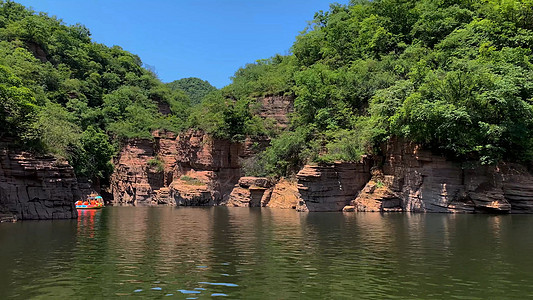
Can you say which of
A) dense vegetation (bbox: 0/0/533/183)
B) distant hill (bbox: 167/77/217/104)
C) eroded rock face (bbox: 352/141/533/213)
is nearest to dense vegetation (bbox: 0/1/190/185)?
dense vegetation (bbox: 0/0/533/183)

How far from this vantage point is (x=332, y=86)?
151 ft

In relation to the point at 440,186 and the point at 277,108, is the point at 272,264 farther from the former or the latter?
the point at 277,108

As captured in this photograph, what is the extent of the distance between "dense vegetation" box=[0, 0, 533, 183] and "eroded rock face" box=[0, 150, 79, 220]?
5.67ft

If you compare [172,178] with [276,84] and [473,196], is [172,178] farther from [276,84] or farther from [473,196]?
[473,196]

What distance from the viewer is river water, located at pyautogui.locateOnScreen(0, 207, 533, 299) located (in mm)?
8898

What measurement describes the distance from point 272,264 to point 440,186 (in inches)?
966

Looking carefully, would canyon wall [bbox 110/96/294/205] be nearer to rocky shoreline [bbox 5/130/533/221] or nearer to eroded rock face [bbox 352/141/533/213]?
rocky shoreline [bbox 5/130/533/221]

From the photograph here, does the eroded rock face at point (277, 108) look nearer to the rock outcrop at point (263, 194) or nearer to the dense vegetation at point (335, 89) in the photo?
the dense vegetation at point (335, 89)

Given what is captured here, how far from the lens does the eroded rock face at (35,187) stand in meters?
25.0

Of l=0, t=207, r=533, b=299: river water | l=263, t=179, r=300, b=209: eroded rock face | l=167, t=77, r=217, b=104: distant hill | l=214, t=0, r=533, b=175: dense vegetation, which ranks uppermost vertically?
l=167, t=77, r=217, b=104: distant hill

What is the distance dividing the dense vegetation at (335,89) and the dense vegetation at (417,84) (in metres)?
0.12

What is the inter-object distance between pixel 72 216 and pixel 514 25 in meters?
39.5

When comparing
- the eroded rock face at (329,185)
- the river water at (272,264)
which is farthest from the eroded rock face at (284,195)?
the river water at (272,264)

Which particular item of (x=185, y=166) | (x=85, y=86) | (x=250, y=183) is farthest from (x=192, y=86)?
(x=250, y=183)
